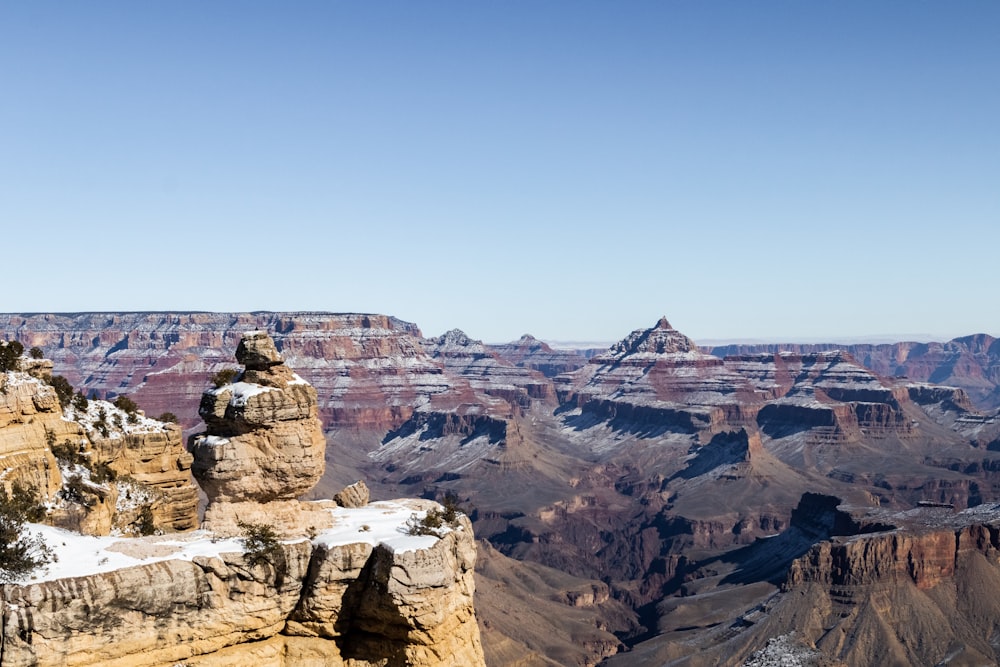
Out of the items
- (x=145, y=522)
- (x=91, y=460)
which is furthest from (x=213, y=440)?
(x=91, y=460)

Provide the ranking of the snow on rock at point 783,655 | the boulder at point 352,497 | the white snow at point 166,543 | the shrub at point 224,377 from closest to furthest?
the white snow at point 166,543 → the shrub at point 224,377 → the boulder at point 352,497 → the snow on rock at point 783,655

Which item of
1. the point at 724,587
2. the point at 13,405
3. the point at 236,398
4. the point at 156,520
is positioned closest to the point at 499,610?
the point at 724,587

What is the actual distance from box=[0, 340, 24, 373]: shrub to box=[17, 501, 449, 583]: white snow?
2475cm

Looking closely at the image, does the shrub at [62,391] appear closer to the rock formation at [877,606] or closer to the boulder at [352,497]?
the boulder at [352,497]

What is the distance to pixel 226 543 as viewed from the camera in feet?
81.7

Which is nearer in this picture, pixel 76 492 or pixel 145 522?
pixel 76 492

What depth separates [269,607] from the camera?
2427 cm

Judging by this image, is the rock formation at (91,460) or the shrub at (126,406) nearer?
the rock formation at (91,460)

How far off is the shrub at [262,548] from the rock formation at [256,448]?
1956mm

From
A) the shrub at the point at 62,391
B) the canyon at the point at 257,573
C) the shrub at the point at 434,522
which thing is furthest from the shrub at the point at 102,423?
the shrub at the point at 434,522

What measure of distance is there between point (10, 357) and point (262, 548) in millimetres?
29690

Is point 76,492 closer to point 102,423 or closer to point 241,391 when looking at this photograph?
→ point 102,423

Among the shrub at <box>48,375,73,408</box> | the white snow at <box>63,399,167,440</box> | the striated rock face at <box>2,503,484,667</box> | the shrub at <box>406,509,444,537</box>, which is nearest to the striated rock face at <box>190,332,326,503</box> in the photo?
the striated rock face at <box>2,503,484,667</box>

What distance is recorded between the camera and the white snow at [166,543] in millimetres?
22656
